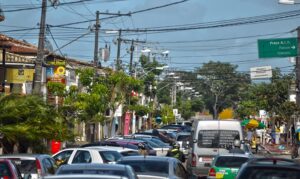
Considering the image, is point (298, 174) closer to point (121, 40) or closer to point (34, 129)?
point (34, 129)

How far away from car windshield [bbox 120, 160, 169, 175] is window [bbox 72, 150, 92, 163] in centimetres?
675

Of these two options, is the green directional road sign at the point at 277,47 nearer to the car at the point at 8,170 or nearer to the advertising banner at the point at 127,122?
the car at the point at 8,170

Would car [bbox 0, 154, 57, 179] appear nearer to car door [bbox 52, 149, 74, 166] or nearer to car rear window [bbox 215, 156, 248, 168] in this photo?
car door [bbox 52, 149, 74, 166]

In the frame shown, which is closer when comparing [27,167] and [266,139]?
[27,167]

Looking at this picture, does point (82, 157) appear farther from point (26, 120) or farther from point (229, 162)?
point (26, 120)

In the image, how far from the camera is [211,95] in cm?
18012

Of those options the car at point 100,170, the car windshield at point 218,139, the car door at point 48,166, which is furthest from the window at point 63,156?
the car at point 100,170

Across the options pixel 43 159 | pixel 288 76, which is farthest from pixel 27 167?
pixel 288 76

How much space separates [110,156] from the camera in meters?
25.7

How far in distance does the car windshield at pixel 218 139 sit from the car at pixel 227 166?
18.4 ft

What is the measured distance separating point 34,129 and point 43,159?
10.6 metres

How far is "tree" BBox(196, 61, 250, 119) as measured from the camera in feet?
584

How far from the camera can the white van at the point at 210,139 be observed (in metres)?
31.5

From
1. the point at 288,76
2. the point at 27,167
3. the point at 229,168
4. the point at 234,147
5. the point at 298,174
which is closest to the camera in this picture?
the point at 298,174
